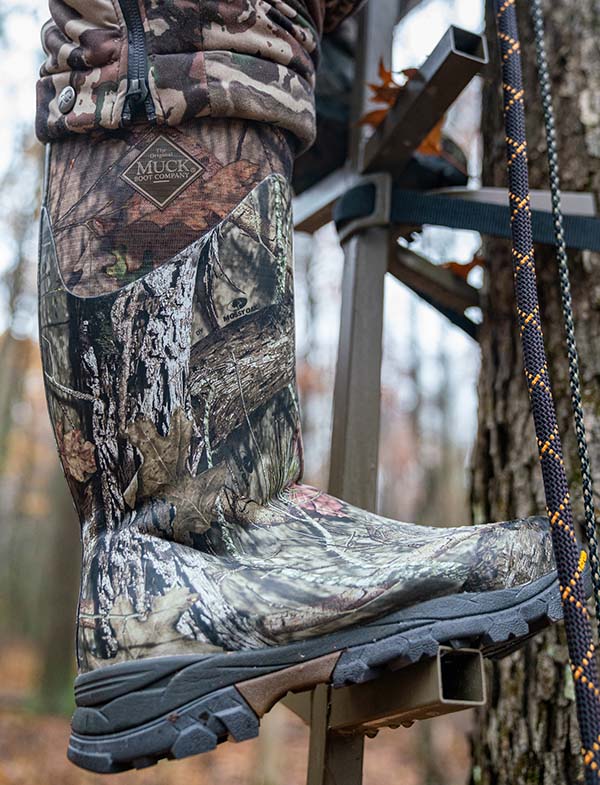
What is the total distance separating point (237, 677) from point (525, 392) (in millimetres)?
1122

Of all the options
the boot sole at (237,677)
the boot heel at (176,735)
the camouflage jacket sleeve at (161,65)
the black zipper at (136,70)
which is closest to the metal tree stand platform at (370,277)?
the boot sole at (237,677)

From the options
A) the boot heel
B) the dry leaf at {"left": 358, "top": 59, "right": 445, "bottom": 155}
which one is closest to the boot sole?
the boot heel

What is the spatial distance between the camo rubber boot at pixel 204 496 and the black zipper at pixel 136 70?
0.04m

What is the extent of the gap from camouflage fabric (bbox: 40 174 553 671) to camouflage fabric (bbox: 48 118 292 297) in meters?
0.02

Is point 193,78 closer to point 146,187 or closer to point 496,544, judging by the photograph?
point 146,187

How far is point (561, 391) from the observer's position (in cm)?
182

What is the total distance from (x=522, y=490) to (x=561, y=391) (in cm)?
24

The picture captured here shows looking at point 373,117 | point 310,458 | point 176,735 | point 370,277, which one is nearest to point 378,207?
point 370,277

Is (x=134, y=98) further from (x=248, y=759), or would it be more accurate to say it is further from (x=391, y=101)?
(x=248, y=759)

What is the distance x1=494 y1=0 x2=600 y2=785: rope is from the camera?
3.05 feet

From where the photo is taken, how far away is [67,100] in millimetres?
1183

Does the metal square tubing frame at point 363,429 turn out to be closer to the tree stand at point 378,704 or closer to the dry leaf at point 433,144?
the tree stand at point 378,704

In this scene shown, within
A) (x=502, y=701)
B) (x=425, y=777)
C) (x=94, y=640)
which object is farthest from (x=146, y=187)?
(x=425, y=777)

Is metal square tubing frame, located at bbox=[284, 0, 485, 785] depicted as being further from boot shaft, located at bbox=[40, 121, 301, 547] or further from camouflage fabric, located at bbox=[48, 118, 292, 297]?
camouflage fabric, located at bbox=[48, 118, 292, 297]
